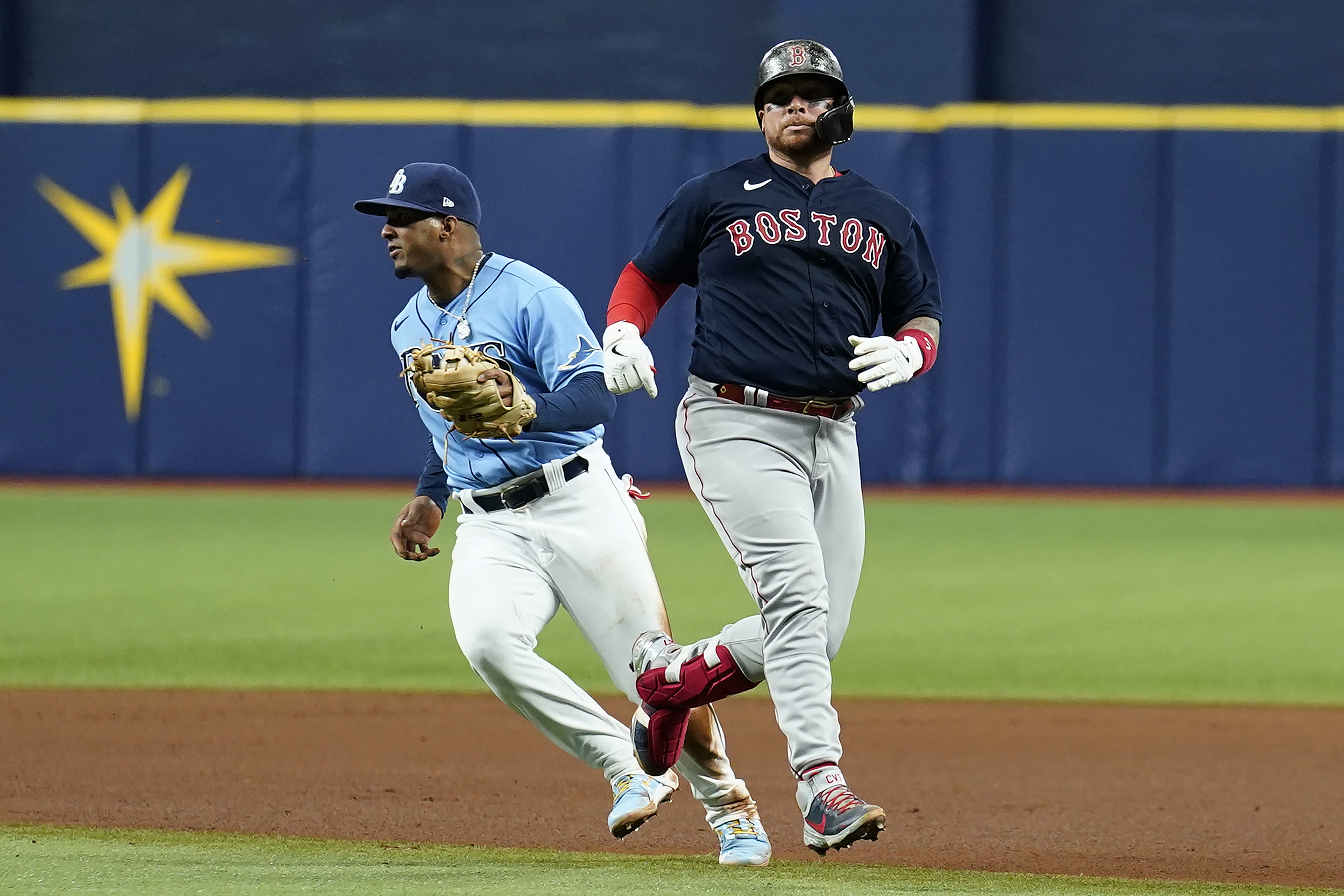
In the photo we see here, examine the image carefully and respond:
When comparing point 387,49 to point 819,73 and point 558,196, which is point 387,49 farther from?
point 819,73

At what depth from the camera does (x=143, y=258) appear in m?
14.9

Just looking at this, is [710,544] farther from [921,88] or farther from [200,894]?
[200,894]

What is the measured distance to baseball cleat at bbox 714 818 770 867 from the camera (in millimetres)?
4391

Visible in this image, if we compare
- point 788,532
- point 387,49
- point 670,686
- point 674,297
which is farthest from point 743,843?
point 387,49

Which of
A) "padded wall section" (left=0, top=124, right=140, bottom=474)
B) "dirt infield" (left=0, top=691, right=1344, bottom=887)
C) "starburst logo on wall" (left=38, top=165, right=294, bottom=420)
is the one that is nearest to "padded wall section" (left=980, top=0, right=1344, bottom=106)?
"starburst logo on wall" (left=38, top=165, right=294, bottom=420)

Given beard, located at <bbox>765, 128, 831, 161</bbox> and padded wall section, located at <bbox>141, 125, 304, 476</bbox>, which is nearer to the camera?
beard, located at <bbox>765, 128, 831, 161</bbox>

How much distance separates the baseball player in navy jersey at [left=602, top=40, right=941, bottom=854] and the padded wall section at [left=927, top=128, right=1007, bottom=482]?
10.4 m

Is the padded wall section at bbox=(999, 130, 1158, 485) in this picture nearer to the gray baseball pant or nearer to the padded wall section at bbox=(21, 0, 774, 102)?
the padded wall section at bbox=(21, 0, 774, 102)

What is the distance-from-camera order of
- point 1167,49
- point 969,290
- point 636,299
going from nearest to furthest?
point 636,299, point 969,290, point 1167,49

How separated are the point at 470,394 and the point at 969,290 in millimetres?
11032

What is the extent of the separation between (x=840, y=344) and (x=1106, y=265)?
427 inches

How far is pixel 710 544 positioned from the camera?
11.6 metres

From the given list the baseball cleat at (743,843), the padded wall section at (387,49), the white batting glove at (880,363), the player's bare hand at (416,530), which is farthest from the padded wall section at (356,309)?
the white batting glove at (880,363)

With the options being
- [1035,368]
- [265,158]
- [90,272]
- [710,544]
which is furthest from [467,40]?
[710,544]
